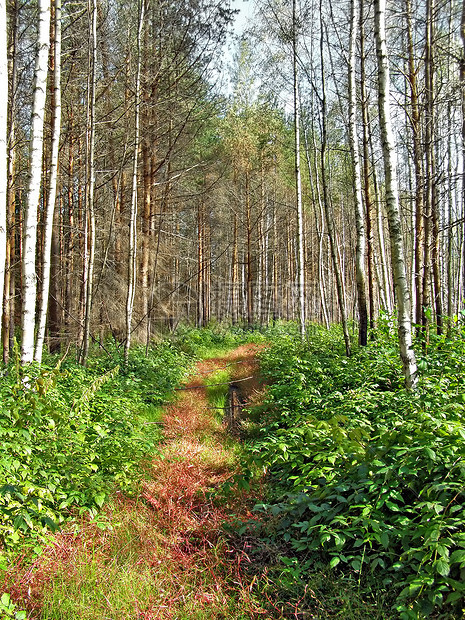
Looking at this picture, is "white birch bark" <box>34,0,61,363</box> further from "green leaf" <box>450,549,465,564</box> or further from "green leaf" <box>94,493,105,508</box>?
"green leaf" <box>450,549,465,564</box>

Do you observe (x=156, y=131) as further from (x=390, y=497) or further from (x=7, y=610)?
(x=7, y=610)

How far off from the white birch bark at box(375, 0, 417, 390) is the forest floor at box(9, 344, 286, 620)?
240cm

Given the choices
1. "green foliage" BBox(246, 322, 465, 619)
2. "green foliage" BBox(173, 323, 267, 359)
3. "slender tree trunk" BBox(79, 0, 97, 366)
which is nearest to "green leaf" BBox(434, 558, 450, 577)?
"green foliage" BBox(246, 322, 465, 619)

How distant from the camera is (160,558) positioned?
3.04 metres

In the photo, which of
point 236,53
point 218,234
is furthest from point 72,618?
point 236,53

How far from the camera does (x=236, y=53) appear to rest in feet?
73.6

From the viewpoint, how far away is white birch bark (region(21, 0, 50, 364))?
4.87 m

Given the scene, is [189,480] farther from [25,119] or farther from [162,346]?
[25,119]

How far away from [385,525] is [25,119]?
1383 cm

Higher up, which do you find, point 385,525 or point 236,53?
point 236,53

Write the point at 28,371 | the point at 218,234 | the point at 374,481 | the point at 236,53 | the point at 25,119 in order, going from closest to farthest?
the point at 374,481 → the point at 28,371 → the point at 25,119 → the point at 236,53 → the point at 218,234

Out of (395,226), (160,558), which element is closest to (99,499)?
(160,558)

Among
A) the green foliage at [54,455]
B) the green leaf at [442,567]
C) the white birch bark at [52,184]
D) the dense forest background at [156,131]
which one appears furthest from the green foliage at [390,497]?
the white birch bark at [52,184]

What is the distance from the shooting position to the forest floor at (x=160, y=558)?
245 centimetres
